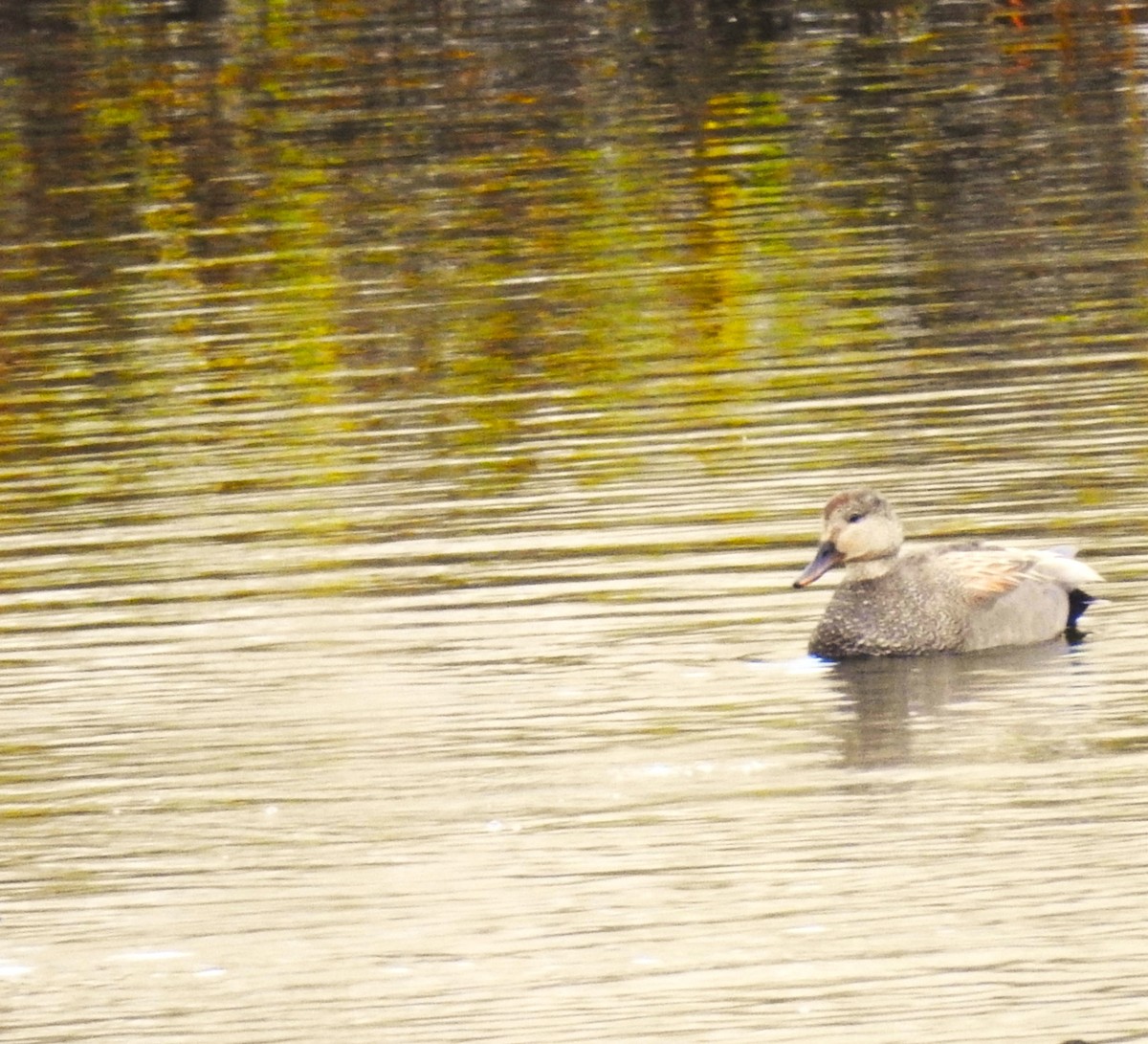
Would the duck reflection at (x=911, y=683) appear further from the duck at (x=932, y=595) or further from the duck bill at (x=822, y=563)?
the duck bill at (x=822, y=563)

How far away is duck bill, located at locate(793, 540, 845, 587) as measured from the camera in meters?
11.5

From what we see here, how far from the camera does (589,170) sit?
27953 millimetres

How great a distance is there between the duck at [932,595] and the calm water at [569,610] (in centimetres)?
16

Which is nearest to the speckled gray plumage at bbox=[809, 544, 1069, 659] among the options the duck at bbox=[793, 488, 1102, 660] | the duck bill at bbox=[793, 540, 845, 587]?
the duck at bbox=[793, 488, 1102, 660]

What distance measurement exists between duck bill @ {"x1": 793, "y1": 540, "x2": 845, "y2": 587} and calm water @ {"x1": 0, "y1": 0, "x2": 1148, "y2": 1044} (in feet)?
0.92

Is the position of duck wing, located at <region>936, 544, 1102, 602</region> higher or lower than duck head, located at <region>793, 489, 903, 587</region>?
lower

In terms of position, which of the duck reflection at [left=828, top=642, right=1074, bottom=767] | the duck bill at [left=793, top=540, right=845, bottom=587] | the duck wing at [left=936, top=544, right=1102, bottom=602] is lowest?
the duck reflection at [left=828, top=642, right=1074, bottom=767]

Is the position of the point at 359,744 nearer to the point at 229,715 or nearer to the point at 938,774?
the point at 229,715

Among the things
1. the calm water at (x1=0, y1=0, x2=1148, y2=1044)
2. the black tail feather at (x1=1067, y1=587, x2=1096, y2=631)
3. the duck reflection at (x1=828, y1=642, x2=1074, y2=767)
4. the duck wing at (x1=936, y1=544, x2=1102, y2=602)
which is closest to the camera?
the calm water at (x1=0, y1=0, x2=1148, y2=1044)

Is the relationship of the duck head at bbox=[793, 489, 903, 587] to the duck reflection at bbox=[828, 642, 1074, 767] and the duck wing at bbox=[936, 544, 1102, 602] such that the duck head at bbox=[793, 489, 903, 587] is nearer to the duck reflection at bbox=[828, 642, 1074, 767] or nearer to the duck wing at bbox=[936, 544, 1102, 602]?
the duck wing at bbox=[936, 544, 1102, 602]

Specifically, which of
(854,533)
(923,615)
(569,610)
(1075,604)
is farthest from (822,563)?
(569,610)

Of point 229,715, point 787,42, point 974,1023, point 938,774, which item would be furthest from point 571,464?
point 787,42

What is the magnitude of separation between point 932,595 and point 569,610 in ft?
4.76

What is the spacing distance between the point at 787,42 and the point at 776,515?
84.0 feet
